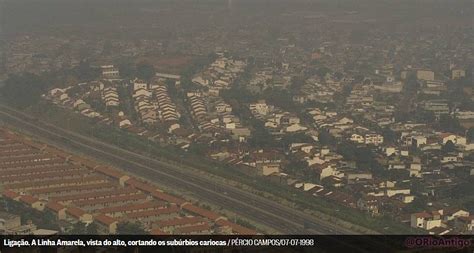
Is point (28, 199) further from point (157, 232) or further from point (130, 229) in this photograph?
point (157, 232)

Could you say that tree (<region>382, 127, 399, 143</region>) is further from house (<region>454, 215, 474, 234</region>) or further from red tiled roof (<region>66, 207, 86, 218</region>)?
red tiled roof (<region>66, 207, 86, 218</region>)

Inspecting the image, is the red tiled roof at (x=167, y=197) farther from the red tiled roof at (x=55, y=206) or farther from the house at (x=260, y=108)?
the house at (x=260, y=108)

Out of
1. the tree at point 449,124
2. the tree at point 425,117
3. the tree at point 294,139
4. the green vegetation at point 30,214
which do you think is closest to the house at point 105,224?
the green vegetation at point 30,214

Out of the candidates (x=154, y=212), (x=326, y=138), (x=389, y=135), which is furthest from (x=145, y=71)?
(x=154, y=212)

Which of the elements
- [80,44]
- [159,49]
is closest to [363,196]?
[159,49]

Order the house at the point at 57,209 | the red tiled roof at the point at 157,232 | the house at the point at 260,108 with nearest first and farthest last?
the red tiled roof at the point at 157,232 → the house at the point at 57,209 → the house at the point at 260,108

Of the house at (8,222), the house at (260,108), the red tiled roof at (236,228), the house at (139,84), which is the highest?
the house at (8,222)
